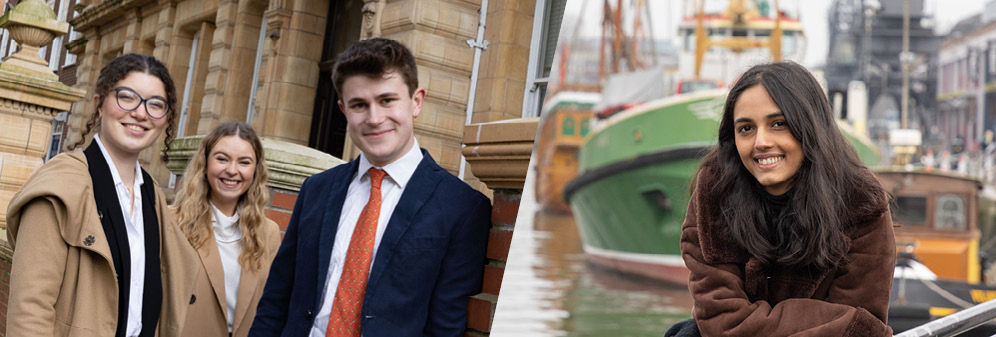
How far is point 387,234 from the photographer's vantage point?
3.65 feet

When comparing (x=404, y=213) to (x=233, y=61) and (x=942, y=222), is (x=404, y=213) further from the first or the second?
(x=942, y=222)

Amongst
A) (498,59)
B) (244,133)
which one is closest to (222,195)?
(244,133)

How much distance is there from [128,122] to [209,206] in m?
0.52

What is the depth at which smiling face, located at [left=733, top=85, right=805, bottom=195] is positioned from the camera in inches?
32.9

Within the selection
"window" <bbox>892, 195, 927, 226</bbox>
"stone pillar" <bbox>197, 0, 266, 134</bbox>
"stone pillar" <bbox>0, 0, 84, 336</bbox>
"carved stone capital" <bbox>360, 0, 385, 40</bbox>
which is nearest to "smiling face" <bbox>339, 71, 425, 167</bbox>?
"stone pillar" <bbox>0, 0, 84, 336</bbox>

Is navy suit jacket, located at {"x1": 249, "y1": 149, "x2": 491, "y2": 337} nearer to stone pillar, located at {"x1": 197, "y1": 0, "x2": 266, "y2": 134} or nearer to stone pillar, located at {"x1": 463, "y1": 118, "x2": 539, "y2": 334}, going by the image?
stone pillar, located at {"x1": 463, "y1": 118, "x2": 539, "y2": 334}

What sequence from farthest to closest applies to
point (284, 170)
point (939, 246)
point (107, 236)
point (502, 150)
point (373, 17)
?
point (939, 246), point (373, 17), point (284, 170), point (107, 236), point (502, 150)

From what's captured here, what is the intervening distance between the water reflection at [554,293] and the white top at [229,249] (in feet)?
3.01

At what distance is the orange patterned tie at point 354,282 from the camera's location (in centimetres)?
112

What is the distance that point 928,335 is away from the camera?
103cm

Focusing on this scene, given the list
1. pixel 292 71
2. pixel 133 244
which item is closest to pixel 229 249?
pixel 133 244

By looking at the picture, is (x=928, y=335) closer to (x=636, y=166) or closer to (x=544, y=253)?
(x=544, y=253)

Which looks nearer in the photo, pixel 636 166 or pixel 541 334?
pixel 541 334

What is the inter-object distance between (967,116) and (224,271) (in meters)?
4.94
